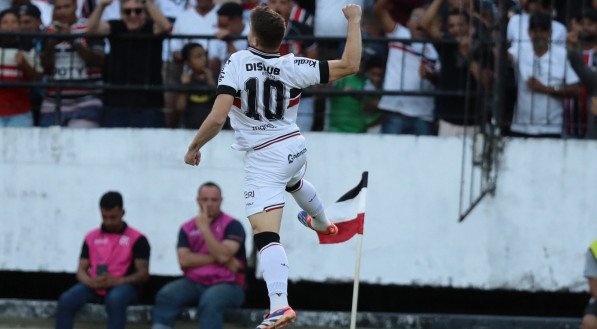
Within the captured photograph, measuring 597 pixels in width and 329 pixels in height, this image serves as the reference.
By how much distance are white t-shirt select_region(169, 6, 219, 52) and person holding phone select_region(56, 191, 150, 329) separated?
1.79 metres

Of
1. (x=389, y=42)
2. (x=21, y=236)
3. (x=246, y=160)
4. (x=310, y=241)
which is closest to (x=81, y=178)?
(x=21, y=236)

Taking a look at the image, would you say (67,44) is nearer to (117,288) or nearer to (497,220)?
(117,288)

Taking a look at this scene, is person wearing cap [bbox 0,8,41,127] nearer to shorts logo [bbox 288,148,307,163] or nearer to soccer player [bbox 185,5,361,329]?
soccer player [bbox 185,5,361,329]

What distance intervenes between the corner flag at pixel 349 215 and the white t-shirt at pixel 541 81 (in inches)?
121

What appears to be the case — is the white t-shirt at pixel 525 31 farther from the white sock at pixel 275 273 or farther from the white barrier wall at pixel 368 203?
the white sock at pixel 275 273

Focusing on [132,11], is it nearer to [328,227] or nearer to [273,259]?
[328,227]

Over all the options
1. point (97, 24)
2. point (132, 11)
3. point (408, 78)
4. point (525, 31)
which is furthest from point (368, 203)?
point (97, 24)

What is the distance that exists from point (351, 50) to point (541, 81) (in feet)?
13.9

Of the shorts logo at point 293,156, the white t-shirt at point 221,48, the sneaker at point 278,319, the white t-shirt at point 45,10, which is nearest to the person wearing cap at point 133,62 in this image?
the white t-shirt at point 221,48

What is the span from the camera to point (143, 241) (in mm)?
14758

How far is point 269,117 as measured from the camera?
36.2ft

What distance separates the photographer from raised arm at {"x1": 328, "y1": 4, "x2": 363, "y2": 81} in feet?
35.7

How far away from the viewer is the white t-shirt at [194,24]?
15431 millimetres

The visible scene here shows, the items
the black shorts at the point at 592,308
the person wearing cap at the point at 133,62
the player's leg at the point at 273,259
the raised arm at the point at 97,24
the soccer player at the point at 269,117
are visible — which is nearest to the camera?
the soccer player at the point at 269,117
